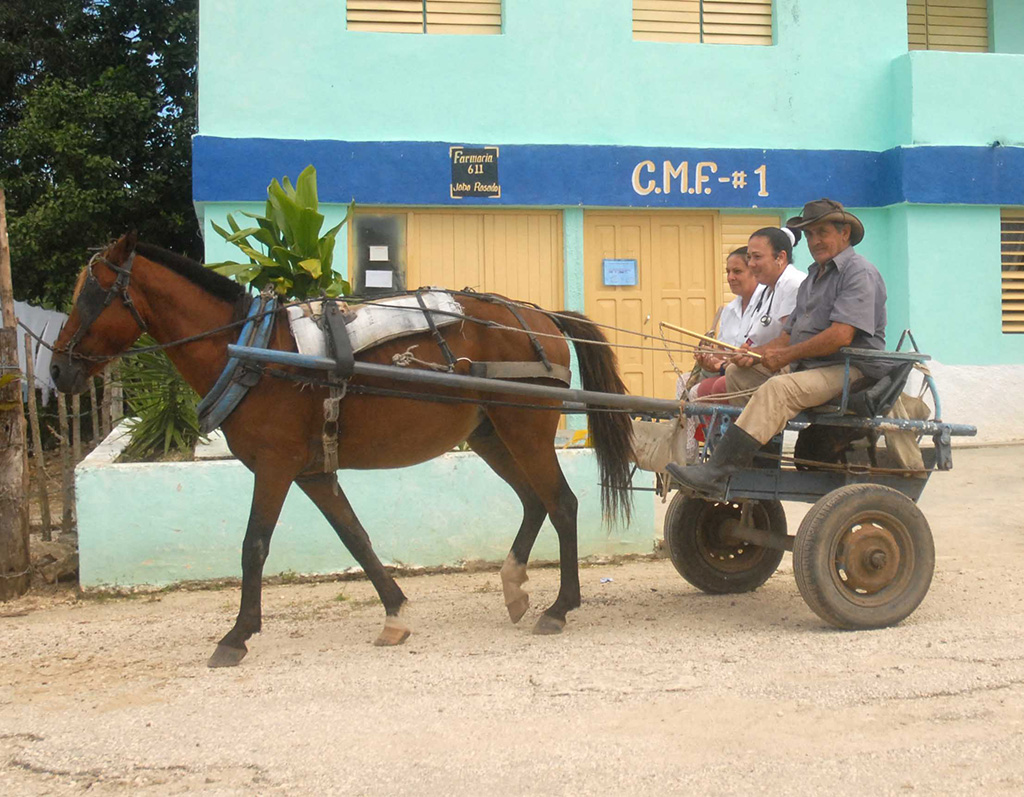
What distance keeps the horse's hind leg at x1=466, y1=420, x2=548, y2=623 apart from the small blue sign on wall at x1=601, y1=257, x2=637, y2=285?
511 centimetres

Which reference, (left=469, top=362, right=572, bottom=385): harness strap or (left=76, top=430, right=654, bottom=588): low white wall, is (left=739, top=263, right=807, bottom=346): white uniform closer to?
(left=469, top=362, right=572, bottom=385): harness strap

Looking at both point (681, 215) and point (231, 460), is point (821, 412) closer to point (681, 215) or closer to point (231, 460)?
point (231, 460)

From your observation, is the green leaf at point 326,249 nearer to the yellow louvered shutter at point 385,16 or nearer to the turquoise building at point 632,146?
the turquoise building at point 632,146

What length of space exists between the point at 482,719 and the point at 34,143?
1157 centimetres

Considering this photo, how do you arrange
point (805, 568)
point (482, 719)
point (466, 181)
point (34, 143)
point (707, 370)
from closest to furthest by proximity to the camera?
point (482, 719) → point (805, 568) → point (707, 370) → point (466, 181) → point (34, 143)

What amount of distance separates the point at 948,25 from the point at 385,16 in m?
6.46

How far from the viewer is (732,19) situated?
1091cm

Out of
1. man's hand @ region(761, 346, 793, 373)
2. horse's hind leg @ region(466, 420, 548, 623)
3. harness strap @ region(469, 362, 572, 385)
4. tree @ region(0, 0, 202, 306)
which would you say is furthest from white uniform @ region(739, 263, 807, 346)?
tree @ region(0, 0, 202, 306)

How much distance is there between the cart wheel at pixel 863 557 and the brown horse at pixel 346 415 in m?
1.04

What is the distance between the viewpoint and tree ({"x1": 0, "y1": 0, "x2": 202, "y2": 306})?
13.0 metres

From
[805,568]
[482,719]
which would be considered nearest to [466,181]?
[805,568]

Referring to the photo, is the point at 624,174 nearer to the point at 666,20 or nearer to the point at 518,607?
the point at 666,20

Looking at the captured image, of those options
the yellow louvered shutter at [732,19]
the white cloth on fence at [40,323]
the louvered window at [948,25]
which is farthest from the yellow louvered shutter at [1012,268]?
the white cloth on fence at [40,323]

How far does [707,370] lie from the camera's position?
5.69m
